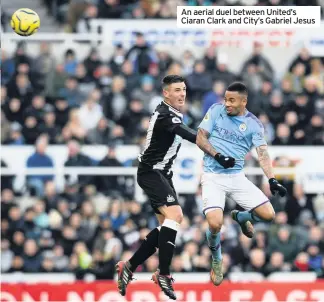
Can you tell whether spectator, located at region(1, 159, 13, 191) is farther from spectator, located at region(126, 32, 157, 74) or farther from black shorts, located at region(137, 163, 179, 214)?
black shorts, located at region(137, 163, 179, 214)

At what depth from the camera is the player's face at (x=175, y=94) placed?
15.5m

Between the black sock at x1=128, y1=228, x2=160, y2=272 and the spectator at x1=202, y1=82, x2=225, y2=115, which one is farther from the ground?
the spectator at x1=202, y1=82, x2=225, y2=115

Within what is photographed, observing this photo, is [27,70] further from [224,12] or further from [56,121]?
[224,12]

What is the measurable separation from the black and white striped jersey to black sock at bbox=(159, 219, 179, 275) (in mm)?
674

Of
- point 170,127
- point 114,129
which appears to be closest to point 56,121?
point 114,129

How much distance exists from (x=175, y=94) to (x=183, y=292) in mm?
4633

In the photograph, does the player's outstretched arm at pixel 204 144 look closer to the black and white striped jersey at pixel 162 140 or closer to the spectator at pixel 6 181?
the black and white striped jersey at pixel 162 140

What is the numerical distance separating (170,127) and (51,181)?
7.17 metres


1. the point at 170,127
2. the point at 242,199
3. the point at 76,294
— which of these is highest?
the point at 170,127

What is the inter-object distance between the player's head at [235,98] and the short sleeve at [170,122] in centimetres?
72

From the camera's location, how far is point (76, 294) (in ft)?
62.9

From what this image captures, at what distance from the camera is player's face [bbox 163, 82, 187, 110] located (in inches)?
611

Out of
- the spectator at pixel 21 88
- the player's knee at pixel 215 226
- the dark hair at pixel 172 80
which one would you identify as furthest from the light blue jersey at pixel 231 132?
the spectator at pixel 21 88

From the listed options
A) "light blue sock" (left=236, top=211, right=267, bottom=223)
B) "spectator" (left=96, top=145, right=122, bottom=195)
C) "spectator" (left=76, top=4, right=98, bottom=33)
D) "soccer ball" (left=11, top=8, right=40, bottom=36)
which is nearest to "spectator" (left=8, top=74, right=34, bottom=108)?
"spectator" (left=76, top=4, right=98, bottom=33)
